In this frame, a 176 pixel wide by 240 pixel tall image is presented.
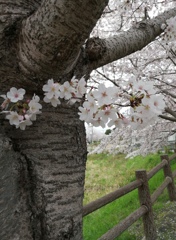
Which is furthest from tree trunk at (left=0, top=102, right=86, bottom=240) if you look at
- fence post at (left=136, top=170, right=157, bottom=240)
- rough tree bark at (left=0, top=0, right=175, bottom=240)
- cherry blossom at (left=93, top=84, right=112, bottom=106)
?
fence post at (left=136, top=170, right=157, bottom=240)

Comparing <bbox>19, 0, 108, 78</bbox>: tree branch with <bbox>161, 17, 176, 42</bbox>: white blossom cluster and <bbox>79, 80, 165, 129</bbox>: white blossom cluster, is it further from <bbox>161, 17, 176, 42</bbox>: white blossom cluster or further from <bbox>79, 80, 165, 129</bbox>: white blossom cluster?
<bbox>161, 17, 176, 42</bbox>: white blossom cluster

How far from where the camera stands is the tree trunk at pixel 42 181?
1029 millimetres

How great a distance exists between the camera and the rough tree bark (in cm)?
95

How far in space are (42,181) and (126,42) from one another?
2.83 feet

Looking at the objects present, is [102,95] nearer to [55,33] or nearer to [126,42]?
[55,33]

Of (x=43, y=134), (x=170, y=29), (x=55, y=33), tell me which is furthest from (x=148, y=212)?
(x=55, y=33)

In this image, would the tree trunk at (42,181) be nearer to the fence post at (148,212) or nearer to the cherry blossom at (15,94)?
the cherry blossom at (15,94)

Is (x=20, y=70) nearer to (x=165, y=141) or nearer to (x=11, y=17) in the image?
→ (x=11, y=17)

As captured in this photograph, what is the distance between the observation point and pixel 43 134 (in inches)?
44.6

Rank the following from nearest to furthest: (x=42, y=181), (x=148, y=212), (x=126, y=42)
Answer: (x=42, y=181) < (x=126, y=42) < (x=148, y=212)

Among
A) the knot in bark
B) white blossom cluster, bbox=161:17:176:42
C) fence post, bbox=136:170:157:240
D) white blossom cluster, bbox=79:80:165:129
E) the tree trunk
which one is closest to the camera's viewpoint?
white blossom cluster, bbox=79:80:165:129

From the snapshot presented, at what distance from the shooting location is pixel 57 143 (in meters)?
1.16

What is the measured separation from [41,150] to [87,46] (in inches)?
21.2

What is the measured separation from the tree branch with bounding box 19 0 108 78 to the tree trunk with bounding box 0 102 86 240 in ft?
0.71
